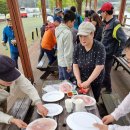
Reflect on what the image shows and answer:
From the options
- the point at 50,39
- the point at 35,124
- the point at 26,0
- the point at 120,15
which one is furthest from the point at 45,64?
the point at 120,15

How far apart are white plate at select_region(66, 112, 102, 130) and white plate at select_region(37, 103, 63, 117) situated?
19 cm

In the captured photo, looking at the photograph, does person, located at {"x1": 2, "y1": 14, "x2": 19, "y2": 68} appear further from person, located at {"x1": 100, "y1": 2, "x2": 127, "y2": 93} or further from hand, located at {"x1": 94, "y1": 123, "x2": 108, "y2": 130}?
hand, located at {"x1": 94, "y1": 123, "x2": 108, "y2": 130}

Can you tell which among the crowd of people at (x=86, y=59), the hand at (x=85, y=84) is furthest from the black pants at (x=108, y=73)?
the hand at (x=85, y=84)

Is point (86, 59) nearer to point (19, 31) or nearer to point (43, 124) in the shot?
point (43, 124)

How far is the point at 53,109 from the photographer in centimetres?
196

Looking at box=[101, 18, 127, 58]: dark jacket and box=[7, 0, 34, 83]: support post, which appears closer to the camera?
box=[101, 18, 127, 58]: dark jacket

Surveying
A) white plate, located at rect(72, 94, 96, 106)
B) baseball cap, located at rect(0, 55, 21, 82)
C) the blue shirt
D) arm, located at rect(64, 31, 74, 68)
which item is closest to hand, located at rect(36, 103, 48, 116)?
white plate, located at rect(72, 94, 96, 106)

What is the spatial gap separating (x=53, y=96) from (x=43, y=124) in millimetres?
551

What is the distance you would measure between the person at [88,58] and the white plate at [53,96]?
335 millimetres

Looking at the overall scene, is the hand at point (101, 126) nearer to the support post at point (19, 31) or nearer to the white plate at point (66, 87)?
the white plate at point (66, 87)

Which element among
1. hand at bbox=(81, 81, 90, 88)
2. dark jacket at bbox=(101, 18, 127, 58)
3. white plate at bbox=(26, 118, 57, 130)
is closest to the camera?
white plate at bbox=(26, 118, 57, 130)

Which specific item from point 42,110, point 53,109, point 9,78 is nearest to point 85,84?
point 53,109

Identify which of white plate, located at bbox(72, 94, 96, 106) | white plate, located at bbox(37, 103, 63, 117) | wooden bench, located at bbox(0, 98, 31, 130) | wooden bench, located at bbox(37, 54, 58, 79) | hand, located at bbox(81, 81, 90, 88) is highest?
white plate, located at bbox(72, 94, 96, 106)

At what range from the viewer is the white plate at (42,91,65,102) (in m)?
2.16
